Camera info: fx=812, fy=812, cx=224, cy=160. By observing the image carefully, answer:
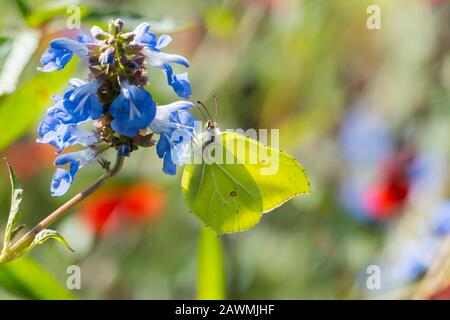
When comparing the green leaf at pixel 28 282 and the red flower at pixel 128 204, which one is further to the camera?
the red flower at pixel 128 204

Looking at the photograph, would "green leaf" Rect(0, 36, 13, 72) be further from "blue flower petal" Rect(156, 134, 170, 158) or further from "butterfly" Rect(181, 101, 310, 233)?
"blue flower petal" Rect(156, 134, 170, 158)

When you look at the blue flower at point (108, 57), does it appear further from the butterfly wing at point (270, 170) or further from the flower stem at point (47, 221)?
the butterfly wing at point (270, 170)

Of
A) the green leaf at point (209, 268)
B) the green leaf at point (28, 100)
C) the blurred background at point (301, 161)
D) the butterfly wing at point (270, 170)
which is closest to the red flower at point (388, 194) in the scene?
the blurred background at point (301, 161)

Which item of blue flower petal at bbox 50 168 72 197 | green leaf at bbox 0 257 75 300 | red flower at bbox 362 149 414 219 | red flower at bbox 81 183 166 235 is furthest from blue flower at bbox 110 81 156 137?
red flower at bbox 362 149 414 219

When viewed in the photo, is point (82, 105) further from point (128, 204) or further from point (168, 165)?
point (128, 204)

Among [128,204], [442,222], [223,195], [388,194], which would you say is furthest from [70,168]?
[388,194]

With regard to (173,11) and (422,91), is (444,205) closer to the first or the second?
(422,91)
